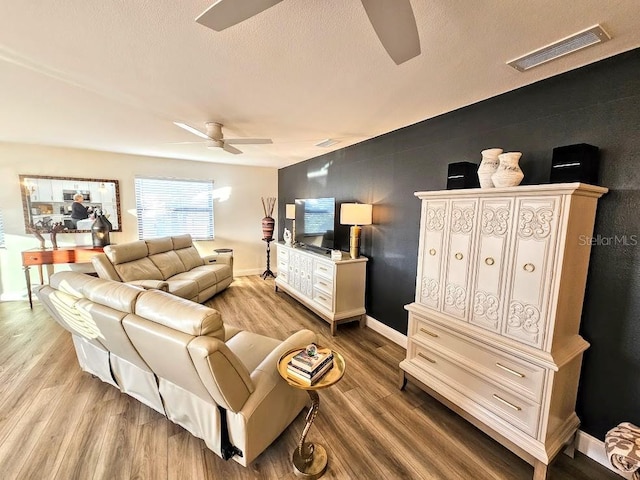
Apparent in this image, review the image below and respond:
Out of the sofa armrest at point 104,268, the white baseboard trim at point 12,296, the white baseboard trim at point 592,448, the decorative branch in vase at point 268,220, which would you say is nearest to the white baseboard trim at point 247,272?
the decorative branch in vase at point 268,220

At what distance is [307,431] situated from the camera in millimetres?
1440

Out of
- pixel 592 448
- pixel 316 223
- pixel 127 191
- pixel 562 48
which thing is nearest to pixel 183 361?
pixel 592 448

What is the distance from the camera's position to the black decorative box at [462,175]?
204cm

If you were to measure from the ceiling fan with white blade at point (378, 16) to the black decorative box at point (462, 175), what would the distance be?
3.77 feet

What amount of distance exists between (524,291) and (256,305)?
136 inches

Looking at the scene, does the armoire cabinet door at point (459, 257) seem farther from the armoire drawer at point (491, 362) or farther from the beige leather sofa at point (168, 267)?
the beige leather sofa at point (168, 267)

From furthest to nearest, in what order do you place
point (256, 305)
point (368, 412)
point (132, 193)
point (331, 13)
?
point (132, 193) < point (256, 305) < point (368, 412) < point (331, 13)

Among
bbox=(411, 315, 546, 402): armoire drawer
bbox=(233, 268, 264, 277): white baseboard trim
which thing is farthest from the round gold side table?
bbox=(233, 268, 264, 277): white baseboard trim

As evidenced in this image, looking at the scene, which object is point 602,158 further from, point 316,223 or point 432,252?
point 316,223

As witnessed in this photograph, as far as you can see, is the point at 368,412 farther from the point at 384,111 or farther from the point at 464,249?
the point at 384,111

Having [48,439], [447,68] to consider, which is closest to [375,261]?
[447,68]

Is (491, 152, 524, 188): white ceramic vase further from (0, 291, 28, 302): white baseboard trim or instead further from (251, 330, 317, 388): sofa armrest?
(0, 291, 28, 302): white baseboard trim

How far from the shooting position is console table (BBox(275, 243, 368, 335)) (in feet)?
10.6

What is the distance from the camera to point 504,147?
2064mm
